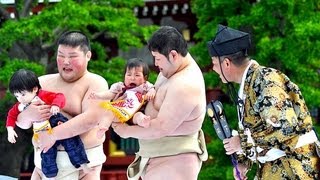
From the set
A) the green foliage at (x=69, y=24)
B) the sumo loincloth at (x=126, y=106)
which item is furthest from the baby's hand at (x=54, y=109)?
the green foliage at (x=69, y=24)

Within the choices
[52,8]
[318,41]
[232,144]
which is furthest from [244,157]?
[52,8]

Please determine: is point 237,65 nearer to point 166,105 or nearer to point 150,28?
point 166,105

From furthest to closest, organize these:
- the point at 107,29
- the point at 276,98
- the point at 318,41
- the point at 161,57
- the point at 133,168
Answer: the point at 107,29
the point at 318,41
the point at 133,168
the point at 161,57
the point at 276,98

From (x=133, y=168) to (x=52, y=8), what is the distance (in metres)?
5.25

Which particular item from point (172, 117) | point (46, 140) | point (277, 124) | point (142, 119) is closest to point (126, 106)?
point (142, 119)

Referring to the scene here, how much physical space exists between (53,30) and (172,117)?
564cm

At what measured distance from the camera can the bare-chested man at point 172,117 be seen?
2.77 meters

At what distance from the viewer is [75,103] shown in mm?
3113

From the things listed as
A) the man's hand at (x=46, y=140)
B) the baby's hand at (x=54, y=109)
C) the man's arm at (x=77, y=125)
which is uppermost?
the baby's hand at (x=54, y=109)

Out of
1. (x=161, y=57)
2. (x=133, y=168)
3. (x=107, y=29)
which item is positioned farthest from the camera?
(x=107, y=29)

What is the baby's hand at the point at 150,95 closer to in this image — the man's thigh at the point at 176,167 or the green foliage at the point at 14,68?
the man's thigh at the point at 176,167

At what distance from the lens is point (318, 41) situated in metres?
7.50

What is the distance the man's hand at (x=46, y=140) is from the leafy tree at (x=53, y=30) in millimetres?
4504

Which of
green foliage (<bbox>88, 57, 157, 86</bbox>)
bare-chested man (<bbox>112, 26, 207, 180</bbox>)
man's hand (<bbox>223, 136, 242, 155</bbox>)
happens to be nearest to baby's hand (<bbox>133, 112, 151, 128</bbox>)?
bare-chested man (<bbox>112, 26, 207, 180</bbox>)
